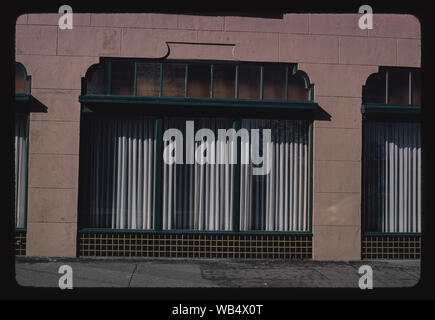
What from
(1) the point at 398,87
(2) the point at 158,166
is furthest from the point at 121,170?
(1) the point at 398,87

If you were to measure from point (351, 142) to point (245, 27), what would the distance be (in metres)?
3.27

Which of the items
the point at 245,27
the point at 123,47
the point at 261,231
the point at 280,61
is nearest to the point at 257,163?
the point at 261,231

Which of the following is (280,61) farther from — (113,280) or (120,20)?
(113,280)

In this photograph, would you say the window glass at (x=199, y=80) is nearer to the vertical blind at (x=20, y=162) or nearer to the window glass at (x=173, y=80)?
the window glass at (x=173, y=80)

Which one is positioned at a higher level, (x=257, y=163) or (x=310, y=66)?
(x=310, y=66)

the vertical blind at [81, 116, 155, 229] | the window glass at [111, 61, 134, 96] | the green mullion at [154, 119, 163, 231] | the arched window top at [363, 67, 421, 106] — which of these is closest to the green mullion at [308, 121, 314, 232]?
the arched window top at [363, 67, 421, 106]

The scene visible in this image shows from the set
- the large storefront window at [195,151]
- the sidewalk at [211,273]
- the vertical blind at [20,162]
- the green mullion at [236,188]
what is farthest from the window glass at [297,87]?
the vertical blind at [20,162]

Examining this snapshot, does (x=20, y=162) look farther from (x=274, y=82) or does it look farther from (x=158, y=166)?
(x=274, y=82)

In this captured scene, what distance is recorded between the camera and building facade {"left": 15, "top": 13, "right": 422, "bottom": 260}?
982 cm

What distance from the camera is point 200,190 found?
10.2m

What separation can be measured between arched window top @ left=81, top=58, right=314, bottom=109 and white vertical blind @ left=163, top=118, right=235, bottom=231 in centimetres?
62

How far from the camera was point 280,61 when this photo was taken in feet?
33.1

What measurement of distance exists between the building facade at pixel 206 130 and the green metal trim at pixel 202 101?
0.03 metres

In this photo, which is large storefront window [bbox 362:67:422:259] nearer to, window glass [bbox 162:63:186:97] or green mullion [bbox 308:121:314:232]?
green mullion [bbox 308:121:314:232]
